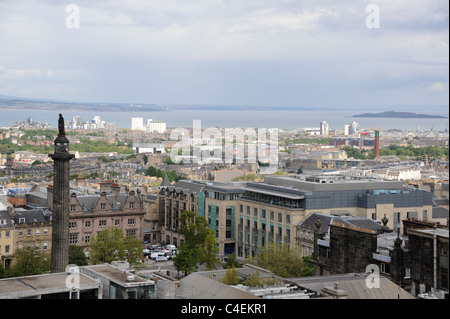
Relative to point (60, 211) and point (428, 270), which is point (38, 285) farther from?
point (428, 270)

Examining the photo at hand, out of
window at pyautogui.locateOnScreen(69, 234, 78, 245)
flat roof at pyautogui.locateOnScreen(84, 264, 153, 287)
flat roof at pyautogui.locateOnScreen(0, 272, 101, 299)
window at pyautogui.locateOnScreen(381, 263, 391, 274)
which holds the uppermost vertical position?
flat roof at pyautogui.locateOnScreen(84, 264, 153, 287)

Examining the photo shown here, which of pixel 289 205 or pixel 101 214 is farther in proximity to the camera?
pixel 101 214

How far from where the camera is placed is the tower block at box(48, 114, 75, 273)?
35781mm

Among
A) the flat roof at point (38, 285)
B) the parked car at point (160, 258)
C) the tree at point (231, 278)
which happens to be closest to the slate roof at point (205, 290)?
the tree at point (231, 278)

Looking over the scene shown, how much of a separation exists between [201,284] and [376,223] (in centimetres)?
1845

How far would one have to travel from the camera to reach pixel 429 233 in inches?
1237

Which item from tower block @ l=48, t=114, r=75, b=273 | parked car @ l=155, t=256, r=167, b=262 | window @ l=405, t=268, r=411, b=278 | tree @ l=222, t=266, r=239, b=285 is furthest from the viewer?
parked car @ l=155, t=256, r=167, b=262

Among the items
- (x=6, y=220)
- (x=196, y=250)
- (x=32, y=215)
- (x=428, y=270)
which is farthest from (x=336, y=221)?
(x=6, y=220)

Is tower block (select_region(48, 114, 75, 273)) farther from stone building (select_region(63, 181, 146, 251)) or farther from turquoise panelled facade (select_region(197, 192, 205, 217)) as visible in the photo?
turquoise panelled facade (select_region(197, 192, 205, 217))

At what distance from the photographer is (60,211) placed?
36469 millimetres

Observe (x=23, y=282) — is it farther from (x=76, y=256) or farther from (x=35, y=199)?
(x=35, y=199)

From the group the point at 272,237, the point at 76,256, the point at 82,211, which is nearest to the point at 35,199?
the point at 82,211

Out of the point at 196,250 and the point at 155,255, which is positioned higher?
the point at 196,250

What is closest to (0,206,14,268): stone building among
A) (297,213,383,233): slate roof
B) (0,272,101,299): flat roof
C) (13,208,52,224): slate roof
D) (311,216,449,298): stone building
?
(13,208,52,224): slate roof
